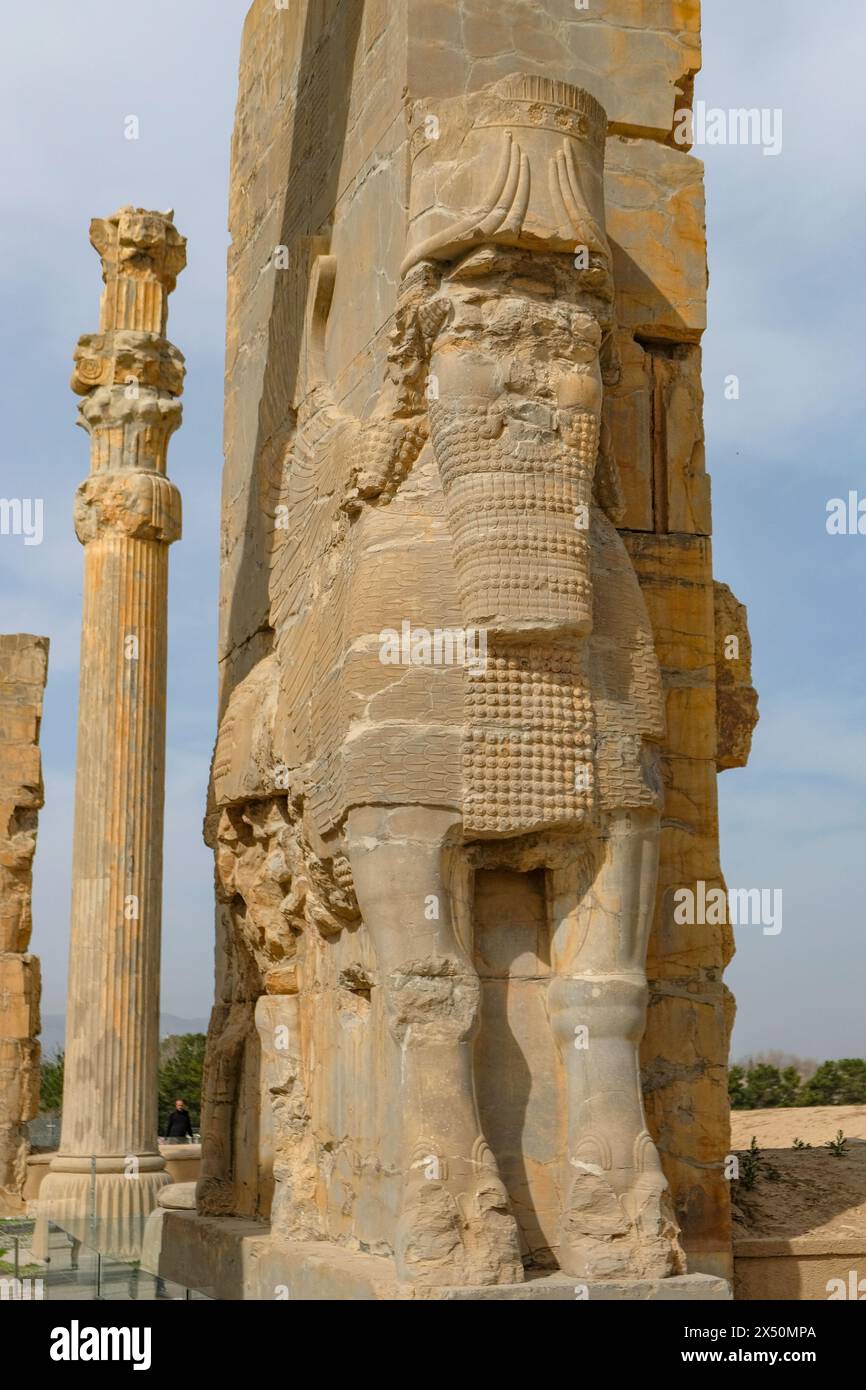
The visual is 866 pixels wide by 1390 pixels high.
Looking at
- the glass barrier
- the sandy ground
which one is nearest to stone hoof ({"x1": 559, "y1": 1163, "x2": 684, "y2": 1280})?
the glass barrier

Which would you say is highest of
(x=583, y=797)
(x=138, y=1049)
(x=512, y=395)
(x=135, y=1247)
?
(x=512, y=395)

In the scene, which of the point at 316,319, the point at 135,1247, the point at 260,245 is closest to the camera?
the point at 316,319

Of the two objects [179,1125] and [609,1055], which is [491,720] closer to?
[609,1055]

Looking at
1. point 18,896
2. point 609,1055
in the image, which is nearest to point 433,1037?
point 609,1055

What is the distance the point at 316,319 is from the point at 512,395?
173 cm

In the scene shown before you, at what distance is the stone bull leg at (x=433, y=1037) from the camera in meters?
4.98

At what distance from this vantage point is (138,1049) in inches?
421

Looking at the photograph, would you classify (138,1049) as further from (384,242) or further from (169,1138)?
(169,1138)

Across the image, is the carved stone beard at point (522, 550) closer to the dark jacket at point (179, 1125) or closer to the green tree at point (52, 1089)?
the dark jacket at point (179, 1125)

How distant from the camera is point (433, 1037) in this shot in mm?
5230

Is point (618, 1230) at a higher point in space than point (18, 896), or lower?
lower

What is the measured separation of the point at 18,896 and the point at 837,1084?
9.41 meters
